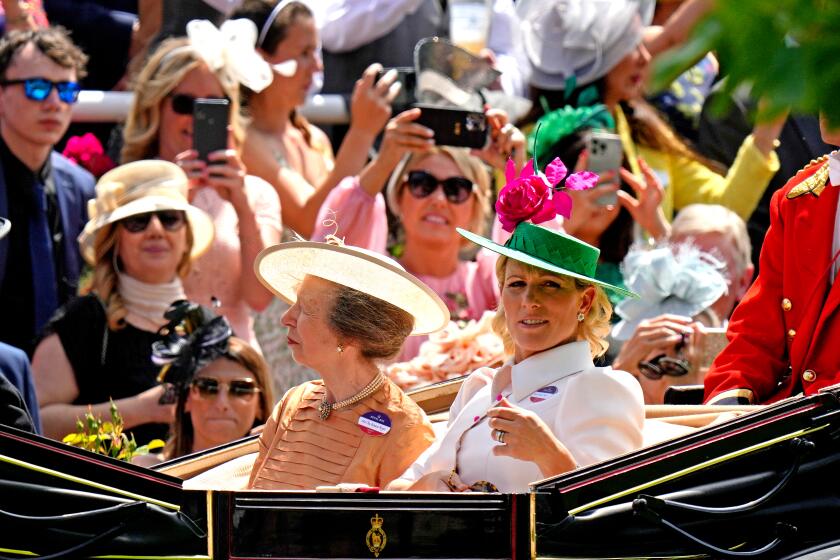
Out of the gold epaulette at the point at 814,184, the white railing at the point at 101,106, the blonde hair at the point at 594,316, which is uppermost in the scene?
the white railing at the point at 101,106

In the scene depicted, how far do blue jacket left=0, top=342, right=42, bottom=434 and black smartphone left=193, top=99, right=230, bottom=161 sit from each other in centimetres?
137

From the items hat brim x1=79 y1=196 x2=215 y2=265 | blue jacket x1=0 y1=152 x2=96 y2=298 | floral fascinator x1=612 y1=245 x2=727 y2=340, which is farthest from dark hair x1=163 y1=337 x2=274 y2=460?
floral fascinator x1=612 y1=245 x2=727 y2=340

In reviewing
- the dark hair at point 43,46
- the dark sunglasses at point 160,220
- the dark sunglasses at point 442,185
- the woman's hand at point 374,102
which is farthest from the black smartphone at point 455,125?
the dark hair at point 43,46

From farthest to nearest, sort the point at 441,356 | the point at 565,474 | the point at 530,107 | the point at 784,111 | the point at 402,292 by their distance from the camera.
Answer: the point at 530,107 → the point at 441,356 → the point at 402,292 → the point at 565,474 → the point at 784,111

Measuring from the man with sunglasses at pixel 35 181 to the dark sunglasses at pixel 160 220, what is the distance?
0.46 m

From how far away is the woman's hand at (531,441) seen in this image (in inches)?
145

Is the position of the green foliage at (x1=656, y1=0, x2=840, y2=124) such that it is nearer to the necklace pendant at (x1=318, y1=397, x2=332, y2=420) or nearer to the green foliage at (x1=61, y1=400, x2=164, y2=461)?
the necklace pendant at (x1=318, y1=397, x2=332, y2=420)

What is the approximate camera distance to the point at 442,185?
21.4ft

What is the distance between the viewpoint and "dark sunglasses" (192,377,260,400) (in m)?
5.72

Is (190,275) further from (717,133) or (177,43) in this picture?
(717,133)

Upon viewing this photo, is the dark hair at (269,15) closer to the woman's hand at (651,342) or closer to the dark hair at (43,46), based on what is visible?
the dark hair at (43,46)

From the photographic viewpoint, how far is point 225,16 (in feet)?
24.3

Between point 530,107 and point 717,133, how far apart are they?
37.1 inches

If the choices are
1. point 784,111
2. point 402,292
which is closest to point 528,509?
point 402,292
